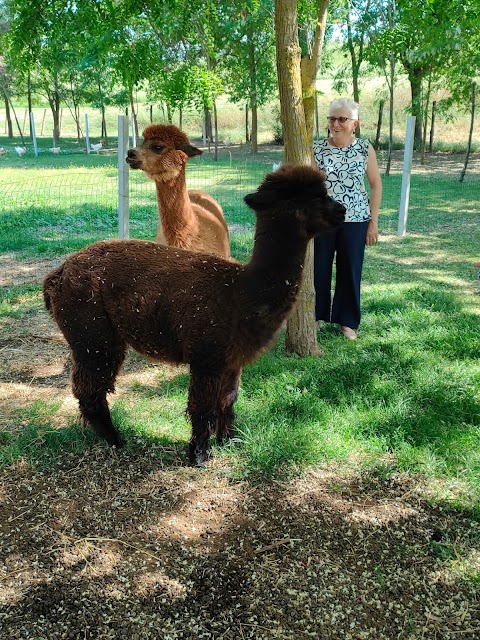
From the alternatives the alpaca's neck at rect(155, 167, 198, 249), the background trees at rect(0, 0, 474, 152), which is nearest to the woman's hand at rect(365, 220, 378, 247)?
the background trees at rect(0, 0, 474, 152)

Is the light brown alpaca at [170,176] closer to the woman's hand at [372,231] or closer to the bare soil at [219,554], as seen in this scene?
the woman's hand at [372,231]

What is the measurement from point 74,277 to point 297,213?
1.37 metres

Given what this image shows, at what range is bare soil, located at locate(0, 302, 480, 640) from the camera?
7.82ft

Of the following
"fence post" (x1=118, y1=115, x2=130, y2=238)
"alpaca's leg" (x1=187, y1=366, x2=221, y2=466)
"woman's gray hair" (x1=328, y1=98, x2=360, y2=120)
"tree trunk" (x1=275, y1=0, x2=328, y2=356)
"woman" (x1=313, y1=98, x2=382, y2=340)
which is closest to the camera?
"alpaca's leg" (x1=187, y1=366, x2=221, y2=466)

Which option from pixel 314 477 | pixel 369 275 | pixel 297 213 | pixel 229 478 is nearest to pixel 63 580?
pixel 229 478

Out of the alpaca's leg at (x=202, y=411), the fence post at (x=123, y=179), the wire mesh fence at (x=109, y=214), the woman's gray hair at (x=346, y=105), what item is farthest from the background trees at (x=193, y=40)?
the alpaca's leg at (x=202, y=411)

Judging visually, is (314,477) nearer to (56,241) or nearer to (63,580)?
(63,580)

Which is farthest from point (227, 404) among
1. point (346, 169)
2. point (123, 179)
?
point (123, 179)

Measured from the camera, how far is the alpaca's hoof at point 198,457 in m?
3.38

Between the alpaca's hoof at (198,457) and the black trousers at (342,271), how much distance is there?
8.07 feet

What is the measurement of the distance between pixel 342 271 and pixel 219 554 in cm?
322

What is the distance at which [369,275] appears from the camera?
25.1ft

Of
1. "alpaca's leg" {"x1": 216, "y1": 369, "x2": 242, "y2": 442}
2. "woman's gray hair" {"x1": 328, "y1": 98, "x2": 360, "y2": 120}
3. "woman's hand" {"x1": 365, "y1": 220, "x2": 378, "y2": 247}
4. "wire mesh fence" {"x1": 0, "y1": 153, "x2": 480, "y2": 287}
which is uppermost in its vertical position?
"woman's gray hair" {"x1": 328, "y1": 98, "x2": 360, "y2": 120}

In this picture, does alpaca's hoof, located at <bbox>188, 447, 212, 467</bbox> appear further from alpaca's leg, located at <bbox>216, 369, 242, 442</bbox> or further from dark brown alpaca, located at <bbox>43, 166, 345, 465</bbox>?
alpaca's leg, located at <bbox>216, 369, 242, 442</bbox>
